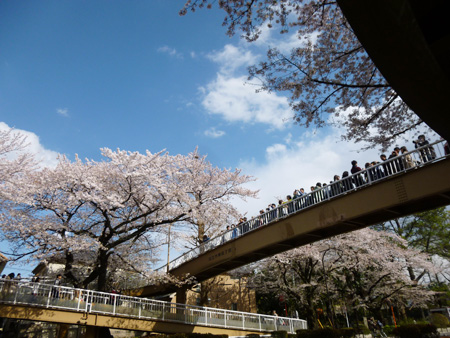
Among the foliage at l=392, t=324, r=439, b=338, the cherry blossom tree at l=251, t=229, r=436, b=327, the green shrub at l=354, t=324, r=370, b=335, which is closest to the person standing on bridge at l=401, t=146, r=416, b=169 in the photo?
the foliage at l=392, t=324, r=439, b=338

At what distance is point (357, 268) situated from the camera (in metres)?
23.2

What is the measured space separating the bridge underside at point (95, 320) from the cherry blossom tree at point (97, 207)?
5.45 ft

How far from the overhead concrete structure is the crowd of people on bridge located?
7.33 meters

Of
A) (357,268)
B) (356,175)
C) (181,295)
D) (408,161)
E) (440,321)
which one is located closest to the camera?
(408,161)

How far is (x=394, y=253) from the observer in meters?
23.1

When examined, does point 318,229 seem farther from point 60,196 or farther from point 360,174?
point 60,196

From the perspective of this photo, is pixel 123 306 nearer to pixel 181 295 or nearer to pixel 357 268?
pixel 181 295

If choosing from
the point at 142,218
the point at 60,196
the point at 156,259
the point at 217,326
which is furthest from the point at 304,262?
the point at 60,196

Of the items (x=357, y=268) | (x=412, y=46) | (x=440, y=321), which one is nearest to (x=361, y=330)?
(x=357, y=268)

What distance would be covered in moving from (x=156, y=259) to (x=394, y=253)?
18.0 metres

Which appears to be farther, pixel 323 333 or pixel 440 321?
pixel 440 321

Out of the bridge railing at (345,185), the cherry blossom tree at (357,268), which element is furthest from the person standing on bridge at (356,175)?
the cherry blossom tree at (357,268)

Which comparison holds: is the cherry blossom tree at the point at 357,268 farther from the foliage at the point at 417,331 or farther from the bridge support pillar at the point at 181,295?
the bridge support pillar at the point at 181,295

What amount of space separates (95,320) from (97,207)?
5594mm
